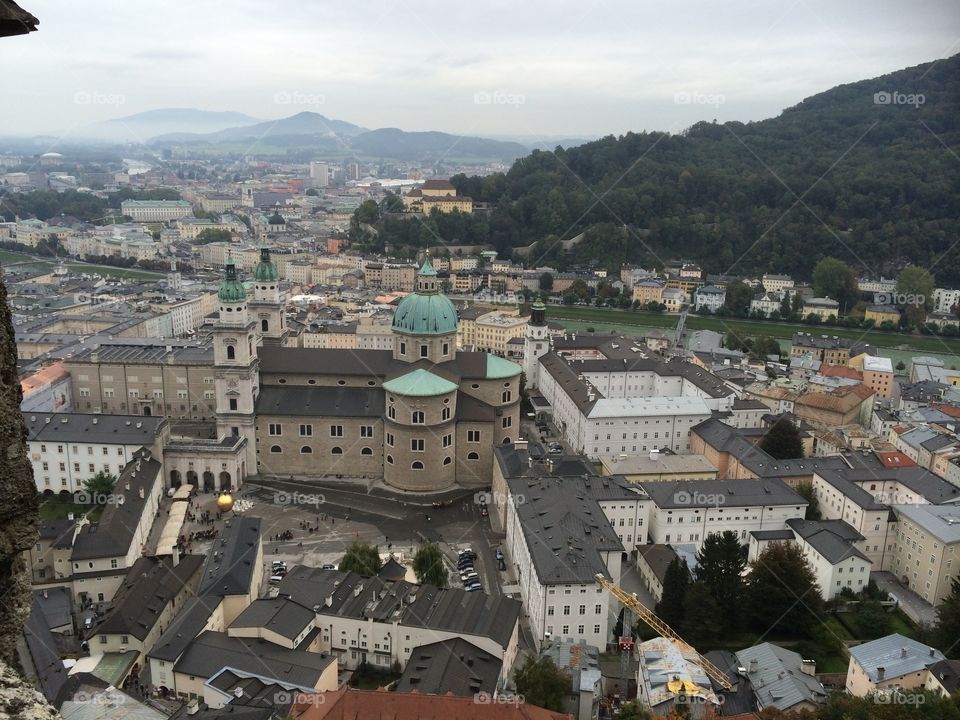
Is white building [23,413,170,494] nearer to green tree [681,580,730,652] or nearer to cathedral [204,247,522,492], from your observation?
cathedral [204,247,522,492]

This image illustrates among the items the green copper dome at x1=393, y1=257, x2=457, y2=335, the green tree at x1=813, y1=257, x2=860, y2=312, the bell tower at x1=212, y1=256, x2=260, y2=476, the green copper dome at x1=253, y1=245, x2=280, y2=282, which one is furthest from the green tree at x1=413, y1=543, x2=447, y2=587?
the green tree at x1=813, y1=257, x2=860, y2=312

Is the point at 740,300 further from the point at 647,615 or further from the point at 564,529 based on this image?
the point at 647,615

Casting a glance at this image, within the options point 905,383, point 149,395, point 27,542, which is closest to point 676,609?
point 27,542

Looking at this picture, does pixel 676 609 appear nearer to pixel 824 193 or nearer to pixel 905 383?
pixel 905 383

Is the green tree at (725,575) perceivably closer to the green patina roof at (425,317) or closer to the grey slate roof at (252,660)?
the grey slate roof at (252,660)

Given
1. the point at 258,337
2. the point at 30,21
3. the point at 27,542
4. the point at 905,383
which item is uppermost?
the point at 30,21

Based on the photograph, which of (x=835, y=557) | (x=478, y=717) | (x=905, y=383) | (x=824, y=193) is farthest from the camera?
(x=824, y=193)

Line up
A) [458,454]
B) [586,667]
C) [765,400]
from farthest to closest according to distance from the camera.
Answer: [765,400] < [458,454] < [586,667]
